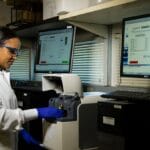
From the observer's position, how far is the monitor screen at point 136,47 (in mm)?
1644

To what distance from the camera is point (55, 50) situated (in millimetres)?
2348

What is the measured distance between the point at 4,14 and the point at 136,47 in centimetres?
206

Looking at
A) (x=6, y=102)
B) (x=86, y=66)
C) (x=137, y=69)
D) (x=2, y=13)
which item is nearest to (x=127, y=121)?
(x=137, y=69)

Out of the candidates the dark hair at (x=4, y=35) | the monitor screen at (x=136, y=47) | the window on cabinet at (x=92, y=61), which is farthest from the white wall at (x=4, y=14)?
the monitor screen at (x=136, y=47)

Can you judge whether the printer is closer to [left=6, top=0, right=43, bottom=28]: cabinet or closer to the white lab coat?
the white lab coat

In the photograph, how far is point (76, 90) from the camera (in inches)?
76.7

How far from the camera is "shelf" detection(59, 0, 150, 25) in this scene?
1587 mm

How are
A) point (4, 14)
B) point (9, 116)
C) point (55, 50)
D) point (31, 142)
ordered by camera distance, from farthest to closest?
1. point (4, 14)
2. point (55, 50)
3. point (31, 142)
4. point (9, 116)

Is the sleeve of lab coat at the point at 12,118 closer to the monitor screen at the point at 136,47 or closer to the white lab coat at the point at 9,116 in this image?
the white lab coat at the point at 9,116

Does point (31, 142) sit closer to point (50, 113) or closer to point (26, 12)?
point (50, 113)

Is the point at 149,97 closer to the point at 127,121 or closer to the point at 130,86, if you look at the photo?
the point at 127,121

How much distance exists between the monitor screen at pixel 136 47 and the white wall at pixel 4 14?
1929mm

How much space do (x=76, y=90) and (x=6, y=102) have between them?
46 cm

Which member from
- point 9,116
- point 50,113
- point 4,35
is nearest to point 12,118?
point 9,116
